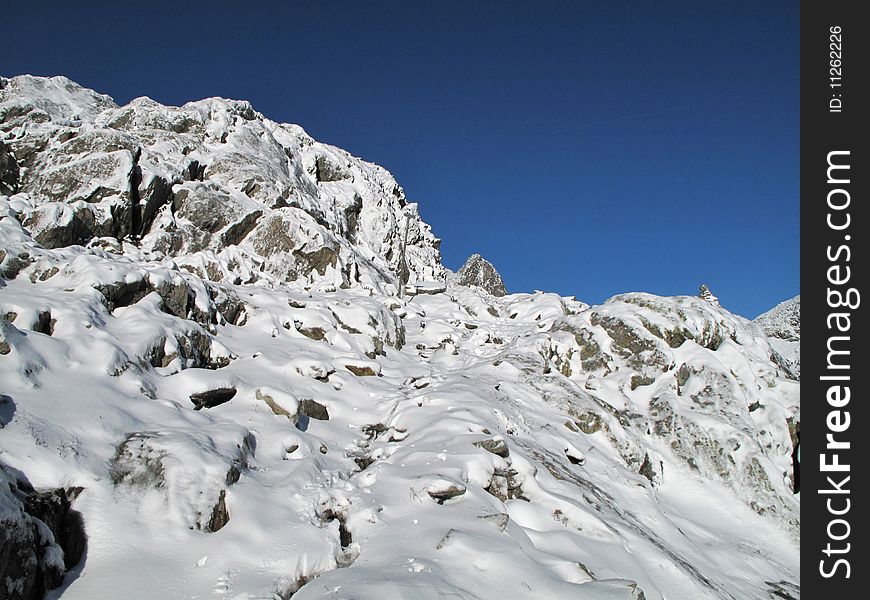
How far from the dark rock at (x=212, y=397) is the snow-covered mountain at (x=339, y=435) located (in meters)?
0.05

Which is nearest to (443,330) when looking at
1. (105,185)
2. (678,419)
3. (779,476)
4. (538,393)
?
(538,393)

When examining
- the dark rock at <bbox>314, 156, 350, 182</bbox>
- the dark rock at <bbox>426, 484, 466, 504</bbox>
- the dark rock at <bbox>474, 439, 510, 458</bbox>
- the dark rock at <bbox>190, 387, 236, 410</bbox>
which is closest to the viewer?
the dark rock at <bbox>426, 484, 466, 504</bbox>

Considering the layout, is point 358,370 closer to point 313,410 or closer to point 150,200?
point 313,410

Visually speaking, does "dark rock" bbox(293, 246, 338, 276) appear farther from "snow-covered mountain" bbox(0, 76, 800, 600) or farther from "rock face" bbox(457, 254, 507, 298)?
"rock face" bbox(457, 254, 507, 298)

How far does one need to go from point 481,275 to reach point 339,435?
54091 millimetres

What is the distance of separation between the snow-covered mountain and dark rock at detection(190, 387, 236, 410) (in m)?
0.05

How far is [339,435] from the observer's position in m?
13.4

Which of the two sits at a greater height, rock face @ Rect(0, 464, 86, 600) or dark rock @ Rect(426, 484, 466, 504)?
dark rock @ Rect(426, 484, 466, 504)

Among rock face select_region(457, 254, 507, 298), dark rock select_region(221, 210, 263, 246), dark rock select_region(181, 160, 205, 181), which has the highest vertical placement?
rock face select_region(457, 254, 507, 298)

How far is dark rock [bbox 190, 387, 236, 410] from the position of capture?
12164 millimetres

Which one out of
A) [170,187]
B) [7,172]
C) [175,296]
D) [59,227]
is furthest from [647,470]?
[7,172]

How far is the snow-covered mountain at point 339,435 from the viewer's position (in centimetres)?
708

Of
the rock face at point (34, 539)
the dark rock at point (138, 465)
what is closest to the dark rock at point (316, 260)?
the dark rock at point (138, 465)

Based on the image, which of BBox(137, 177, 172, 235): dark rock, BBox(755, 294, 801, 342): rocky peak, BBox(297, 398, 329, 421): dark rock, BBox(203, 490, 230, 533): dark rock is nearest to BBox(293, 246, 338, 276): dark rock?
BBox(137, 177, 172, 235): dark rock
